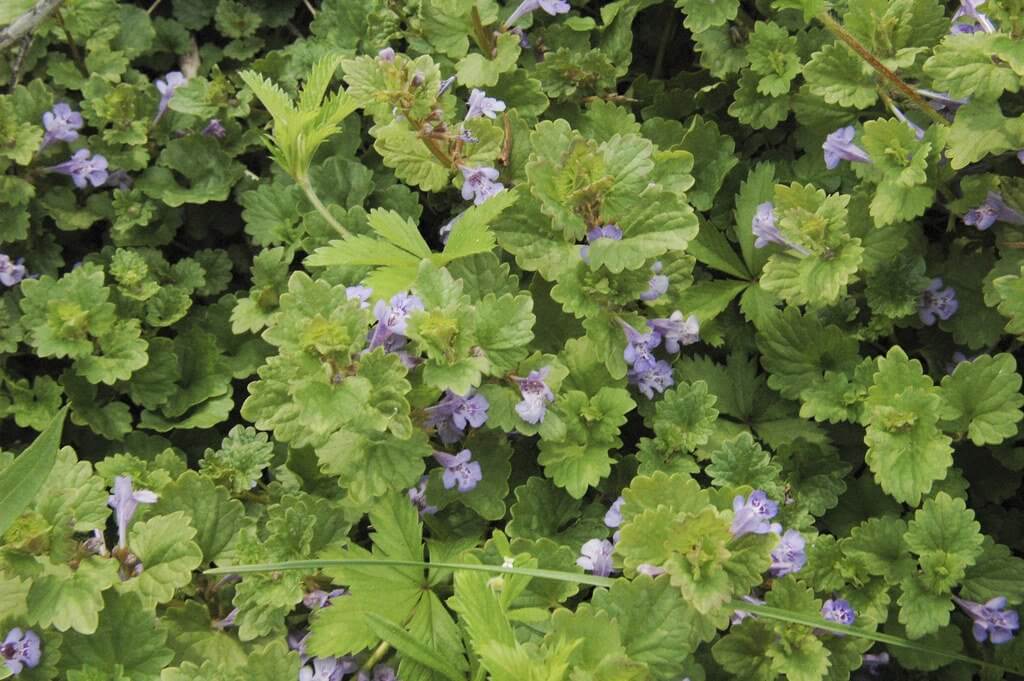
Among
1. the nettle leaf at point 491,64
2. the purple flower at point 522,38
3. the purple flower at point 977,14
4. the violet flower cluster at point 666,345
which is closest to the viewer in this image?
the purple flower at point 977,14

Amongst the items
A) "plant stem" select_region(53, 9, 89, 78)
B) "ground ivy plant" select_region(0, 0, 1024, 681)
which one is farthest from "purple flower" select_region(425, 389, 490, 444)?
"plant stem" select_region(53, 9, 89, 78)

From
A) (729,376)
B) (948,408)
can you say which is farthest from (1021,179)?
(729,376)

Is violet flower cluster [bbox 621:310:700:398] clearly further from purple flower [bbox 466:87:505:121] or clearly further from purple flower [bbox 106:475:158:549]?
purple flower [bbox 106:475:158:549]

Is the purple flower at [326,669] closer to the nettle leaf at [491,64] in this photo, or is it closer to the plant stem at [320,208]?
the plant stem at [320,208]

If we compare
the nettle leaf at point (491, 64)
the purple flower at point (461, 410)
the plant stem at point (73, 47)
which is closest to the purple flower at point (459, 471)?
the purple flower at point (461, 410)

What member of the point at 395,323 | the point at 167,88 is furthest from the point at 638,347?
the point at 167,88
